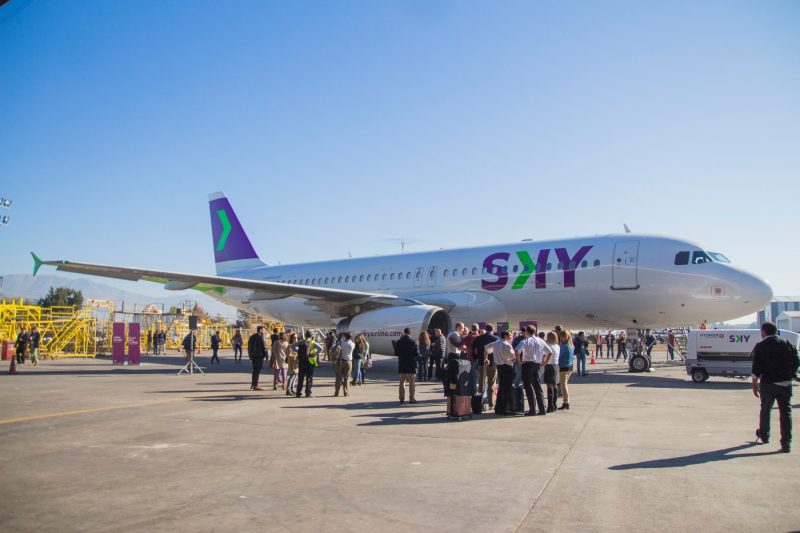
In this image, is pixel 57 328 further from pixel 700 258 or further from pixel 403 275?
pixel 700 258

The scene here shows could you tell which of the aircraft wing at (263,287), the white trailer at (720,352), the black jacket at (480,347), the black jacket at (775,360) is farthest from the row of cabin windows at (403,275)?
the black jacket at (775,360)

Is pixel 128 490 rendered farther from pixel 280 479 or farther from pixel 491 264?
pixel 491 264

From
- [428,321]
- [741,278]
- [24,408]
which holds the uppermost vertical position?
[741,278]

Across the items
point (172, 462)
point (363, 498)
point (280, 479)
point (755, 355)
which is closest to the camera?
point (363, 498)

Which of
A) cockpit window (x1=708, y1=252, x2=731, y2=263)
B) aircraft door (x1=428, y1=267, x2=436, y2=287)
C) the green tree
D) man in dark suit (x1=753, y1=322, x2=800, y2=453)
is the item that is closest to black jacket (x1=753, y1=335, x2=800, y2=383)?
man in dark suit (x1=753, y1=322, x2=800, y2=453)

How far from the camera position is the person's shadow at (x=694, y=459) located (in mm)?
6582

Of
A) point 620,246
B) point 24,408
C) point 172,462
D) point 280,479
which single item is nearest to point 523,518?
point 280,479

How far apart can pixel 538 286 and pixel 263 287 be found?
8.99 metres

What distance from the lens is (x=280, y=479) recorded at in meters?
6.10

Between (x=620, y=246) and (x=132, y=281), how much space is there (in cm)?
1541

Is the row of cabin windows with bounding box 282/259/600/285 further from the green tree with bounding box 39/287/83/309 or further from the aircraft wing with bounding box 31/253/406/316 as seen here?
the green tree with bounding box 39/287/83/309

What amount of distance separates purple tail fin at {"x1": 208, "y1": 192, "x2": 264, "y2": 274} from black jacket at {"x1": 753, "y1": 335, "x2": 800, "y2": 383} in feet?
87.0

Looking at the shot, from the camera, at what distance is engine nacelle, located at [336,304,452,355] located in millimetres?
18520

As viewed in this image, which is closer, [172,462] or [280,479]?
[280,479]
